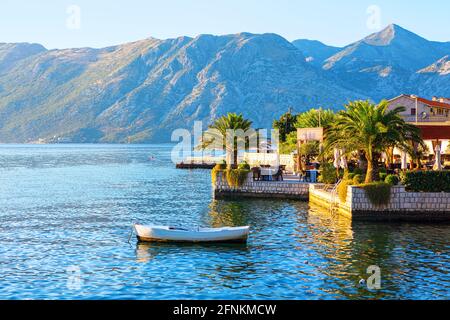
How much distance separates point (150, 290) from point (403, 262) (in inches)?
521

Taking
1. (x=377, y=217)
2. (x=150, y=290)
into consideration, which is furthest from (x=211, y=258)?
(x=377, y=217)

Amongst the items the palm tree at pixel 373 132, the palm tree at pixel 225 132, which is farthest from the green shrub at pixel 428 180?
the palm tree at pixel 225 132

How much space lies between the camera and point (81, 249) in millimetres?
32562

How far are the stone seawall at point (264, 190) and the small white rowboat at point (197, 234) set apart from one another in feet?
71.5

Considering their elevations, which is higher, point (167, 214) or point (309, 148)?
point (309, 148)

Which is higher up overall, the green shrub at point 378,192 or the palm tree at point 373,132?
the palm tree at point 373,132

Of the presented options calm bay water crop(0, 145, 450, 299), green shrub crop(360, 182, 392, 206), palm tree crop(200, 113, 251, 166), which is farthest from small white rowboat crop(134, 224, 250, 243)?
palm tree crop(200, 113, 251, 166)

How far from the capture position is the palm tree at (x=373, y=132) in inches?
1720

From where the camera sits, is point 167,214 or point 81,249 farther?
point 167,214

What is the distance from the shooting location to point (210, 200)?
5888 centimetres

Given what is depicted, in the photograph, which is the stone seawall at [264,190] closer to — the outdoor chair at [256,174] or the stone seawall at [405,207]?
the outdoor chair at [256,174]
